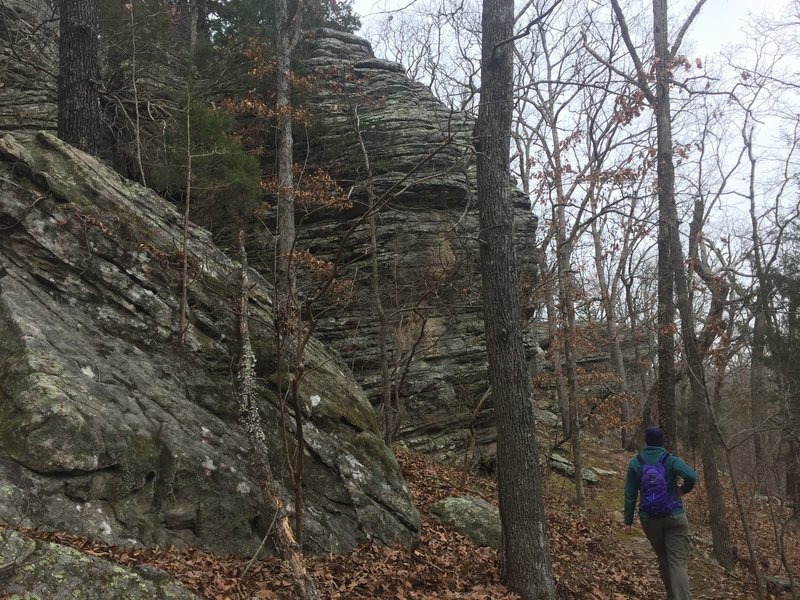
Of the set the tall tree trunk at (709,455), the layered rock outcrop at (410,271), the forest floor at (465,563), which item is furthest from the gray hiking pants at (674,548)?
the layered rock outcrop at (410,271)

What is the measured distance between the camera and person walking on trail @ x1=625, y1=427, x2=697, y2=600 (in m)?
6.05

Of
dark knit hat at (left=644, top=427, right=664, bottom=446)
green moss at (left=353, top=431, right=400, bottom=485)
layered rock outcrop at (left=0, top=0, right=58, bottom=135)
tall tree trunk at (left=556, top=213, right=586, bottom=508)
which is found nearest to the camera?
dark knit hat at (left=644, top=427, right=664, bottom=446)

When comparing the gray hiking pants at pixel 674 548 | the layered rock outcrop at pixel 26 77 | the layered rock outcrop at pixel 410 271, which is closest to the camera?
the gray hiking pants at pixel 674 548

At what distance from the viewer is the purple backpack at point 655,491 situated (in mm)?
6070

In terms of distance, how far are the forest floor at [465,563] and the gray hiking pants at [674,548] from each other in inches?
36.3

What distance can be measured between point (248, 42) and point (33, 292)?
36.5 ft

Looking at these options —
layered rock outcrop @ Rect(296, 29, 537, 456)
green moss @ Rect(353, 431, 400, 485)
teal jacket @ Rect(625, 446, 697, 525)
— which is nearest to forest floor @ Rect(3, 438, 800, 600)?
green moss @ Rect(353, 431, 400, 485)

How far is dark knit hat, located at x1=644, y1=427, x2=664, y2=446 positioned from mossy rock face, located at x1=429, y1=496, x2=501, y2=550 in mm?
2422

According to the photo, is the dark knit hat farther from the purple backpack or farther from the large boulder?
the large boulder

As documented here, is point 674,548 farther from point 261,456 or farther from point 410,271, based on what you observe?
point 410,271

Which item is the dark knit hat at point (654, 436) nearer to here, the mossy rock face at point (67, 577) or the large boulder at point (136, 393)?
the large boulder at point (136, 393)

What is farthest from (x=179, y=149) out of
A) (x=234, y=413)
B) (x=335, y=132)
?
(x=234, y=413)

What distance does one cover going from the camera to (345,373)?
9062mm

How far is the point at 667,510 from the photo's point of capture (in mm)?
6051
